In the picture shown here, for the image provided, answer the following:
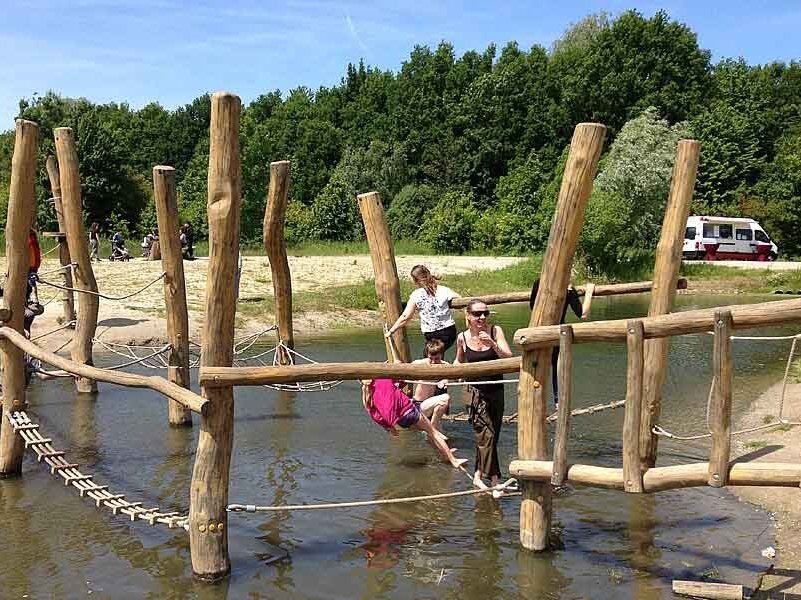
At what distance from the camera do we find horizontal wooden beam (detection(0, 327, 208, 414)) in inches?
240

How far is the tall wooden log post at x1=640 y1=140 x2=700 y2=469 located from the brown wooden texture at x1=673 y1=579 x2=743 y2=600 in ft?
7.11

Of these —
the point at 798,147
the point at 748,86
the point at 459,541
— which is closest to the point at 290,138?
the point at 748,86

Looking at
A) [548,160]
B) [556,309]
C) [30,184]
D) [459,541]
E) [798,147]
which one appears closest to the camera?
[556,309]

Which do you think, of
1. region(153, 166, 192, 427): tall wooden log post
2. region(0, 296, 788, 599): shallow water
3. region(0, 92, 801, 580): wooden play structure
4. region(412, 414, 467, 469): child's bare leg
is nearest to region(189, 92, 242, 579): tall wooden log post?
region(0, 92, 801, 580): wooden play structure

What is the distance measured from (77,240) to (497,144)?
5040 centimetres

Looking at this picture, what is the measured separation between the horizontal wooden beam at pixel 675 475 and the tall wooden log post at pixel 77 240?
23.3 feet

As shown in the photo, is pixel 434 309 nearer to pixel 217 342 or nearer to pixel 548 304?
pixel 548 304

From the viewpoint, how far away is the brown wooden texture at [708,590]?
Result: 5758mm

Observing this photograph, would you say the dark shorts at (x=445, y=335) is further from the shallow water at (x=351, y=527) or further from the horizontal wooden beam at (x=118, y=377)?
the horizontal wooden beam at (x=118, y=377)

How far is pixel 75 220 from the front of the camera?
11.6 metres

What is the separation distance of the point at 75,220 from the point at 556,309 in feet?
24.8

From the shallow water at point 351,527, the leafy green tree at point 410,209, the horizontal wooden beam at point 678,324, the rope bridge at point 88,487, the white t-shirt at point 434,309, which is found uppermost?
the leafy green tree at point 410,209

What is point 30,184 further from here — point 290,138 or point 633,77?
point 290,138

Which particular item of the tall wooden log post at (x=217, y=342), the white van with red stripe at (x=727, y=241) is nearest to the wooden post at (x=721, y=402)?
the tall wooden log post at (x=217, y=342)
